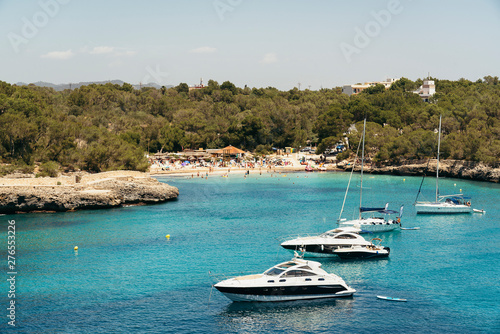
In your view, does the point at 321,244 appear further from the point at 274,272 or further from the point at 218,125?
the point at 218,125

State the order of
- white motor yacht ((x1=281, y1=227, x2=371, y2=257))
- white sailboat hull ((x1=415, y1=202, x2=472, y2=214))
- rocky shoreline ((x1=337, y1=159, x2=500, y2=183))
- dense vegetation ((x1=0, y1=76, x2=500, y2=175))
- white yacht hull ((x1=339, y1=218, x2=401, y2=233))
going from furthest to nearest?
rocky shoreline ((x1=337, y1=159, x2=500, y2=183)) → dense vegetation ((x1=0, y1=76, x2=500, y2=175)) → white sailboat hull ((x1=415, y1=202, x2=472, y2=214)) → white yacht hull ((x1=339, y1=218, x2=401, y2=233)) → white motor yacht ((x1=281, y1=227, x2=371, y2=257))

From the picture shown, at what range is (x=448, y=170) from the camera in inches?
4065

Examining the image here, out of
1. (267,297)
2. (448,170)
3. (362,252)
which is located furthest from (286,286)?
(448,170)

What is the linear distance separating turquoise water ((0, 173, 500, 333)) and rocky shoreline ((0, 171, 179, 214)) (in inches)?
79.0

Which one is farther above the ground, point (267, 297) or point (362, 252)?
point (362, 252)

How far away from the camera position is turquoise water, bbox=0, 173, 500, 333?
3083cm

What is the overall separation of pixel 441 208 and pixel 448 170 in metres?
40.5

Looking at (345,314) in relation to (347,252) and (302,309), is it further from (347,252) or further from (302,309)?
(347,252)

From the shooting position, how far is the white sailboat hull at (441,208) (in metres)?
65.8

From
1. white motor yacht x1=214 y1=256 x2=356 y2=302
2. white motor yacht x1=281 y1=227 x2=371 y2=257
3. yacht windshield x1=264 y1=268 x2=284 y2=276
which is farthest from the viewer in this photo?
white motor yacht x1=281 y1=227 x2=371 y2=257

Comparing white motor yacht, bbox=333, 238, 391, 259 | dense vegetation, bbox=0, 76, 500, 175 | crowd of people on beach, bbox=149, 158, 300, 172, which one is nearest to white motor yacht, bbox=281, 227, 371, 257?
white motor yacht, bbox=333, 238, 391, 259

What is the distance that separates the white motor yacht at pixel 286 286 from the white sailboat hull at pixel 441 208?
35147 millimetres

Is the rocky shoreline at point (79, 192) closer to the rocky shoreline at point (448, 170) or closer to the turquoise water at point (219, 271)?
the turquoise water at point (219, 271)

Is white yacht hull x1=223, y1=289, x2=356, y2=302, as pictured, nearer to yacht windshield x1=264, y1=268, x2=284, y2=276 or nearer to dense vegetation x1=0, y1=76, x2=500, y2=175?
yacht windshield x1=264, y1=268, x2=284, y2=276
